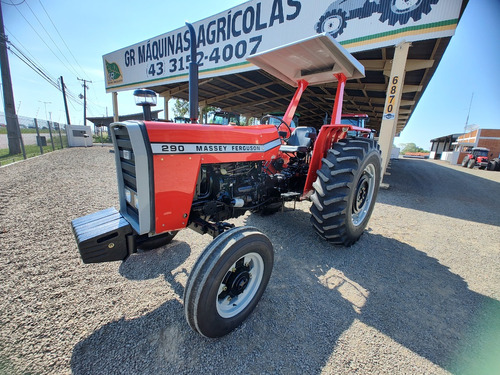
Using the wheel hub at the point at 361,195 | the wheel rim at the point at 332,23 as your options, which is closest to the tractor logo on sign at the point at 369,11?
the wheel rim at the point at 332,23

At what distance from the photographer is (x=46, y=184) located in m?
5.11

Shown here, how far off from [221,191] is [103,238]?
101cm

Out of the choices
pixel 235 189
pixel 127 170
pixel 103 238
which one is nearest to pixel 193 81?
pixel 127 170

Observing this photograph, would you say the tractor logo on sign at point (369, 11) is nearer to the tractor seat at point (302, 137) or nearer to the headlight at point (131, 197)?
the tractor seat at point (302, 137)

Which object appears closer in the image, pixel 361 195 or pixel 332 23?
pixel 361 195

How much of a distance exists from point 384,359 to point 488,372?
24.9 inches

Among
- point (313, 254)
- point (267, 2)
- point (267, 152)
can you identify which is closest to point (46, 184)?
point (267, 152)

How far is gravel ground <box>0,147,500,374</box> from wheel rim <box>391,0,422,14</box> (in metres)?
4.93

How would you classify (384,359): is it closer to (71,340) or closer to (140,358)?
(140,358)

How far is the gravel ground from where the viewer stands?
1.43m

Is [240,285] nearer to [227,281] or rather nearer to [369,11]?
[227,281]

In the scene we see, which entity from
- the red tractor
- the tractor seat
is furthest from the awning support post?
the red tractor

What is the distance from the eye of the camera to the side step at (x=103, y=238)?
1551 mm

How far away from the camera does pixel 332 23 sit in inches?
233
